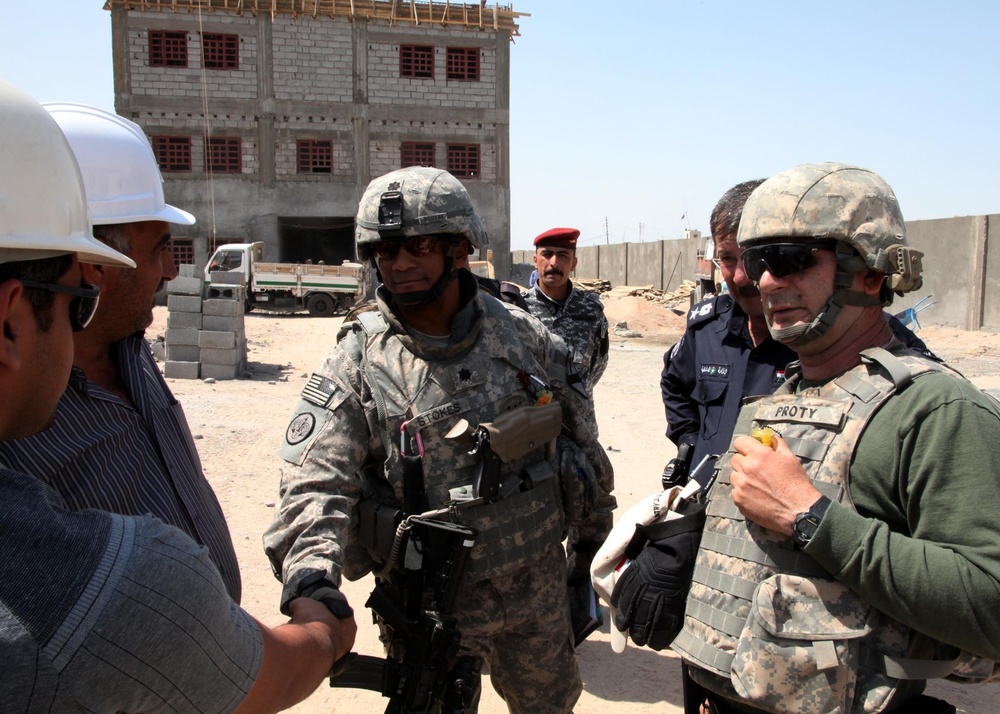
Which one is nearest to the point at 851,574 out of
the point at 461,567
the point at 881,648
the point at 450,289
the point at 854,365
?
the point at 881,648

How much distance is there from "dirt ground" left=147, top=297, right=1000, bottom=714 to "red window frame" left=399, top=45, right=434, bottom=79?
11.7m

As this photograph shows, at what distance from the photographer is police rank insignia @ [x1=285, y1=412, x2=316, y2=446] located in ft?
7.88

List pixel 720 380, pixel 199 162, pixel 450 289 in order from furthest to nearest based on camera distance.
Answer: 1. pixel 199 162
2. pixel 720 380
3. pixel 450 289

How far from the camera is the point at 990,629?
63.1 inches

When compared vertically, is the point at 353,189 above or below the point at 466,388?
above

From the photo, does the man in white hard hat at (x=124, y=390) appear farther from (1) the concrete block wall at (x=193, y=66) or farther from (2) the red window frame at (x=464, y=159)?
(1) the concrete block wall at (x=193, y=66)

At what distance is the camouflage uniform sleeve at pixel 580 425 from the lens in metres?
2.90

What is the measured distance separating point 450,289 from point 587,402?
2.21 feet

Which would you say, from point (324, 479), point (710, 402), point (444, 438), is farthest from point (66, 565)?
point (710, 402)

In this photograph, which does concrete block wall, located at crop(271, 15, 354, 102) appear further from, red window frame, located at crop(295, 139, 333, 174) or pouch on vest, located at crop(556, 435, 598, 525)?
pouch on vest, located at crop(556, 435, 598, 525)

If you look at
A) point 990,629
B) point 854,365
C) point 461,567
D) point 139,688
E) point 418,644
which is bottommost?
point 418,644

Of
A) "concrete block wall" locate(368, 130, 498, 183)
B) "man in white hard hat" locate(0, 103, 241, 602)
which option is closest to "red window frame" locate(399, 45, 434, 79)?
"concrete block wall" locate(368, 130, 498, 183)

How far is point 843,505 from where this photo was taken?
Answer: 1.73 meters

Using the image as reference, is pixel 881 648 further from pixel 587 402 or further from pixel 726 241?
pixel 726 241
